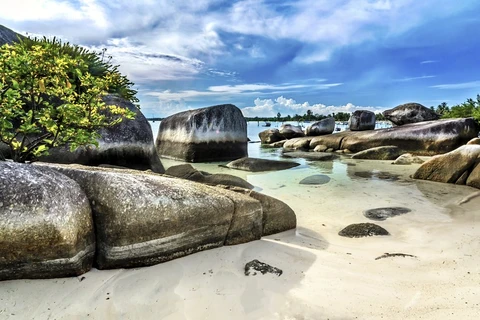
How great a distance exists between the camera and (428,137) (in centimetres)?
1731

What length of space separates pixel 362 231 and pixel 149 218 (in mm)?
3223

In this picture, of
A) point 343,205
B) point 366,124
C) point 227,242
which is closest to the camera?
point 227,242

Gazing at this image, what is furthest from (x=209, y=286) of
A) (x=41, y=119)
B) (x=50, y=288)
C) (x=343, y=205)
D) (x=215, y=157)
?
(x=215, y=157)

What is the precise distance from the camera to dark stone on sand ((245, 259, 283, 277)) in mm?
3012

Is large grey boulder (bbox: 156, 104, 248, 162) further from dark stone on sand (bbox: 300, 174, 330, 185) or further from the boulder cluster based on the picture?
the boulder cluster

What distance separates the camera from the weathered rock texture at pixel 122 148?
730cm

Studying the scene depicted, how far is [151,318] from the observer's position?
238cm

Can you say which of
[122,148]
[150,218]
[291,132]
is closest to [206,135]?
[122,148]

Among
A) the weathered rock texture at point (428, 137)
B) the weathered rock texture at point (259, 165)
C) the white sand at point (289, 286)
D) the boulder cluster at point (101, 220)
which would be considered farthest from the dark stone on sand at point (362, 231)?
the weathered rock texture at point (428, 137)

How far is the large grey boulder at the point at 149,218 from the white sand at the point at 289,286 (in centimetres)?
13

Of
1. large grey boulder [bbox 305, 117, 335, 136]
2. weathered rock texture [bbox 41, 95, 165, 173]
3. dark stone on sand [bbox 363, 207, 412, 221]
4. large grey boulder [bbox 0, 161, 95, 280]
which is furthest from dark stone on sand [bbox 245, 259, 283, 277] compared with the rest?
large grey boulder [bbox 305, 117, 335, 136]

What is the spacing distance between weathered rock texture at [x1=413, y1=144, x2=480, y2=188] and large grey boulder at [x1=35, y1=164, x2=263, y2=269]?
757 cm

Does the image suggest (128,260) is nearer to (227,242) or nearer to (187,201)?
(187,201)

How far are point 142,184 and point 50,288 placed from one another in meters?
1.19
